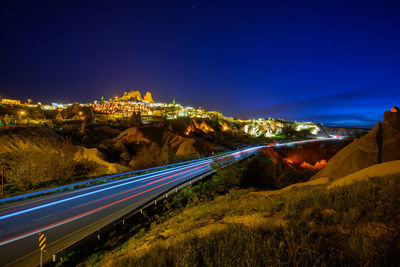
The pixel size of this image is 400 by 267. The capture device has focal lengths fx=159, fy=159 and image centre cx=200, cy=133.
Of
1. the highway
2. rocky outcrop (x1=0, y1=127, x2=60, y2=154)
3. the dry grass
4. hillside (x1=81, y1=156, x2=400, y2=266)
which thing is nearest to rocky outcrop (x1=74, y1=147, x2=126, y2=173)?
rocky outcrop (x1=0, y1=127, x2=60, y2=154)

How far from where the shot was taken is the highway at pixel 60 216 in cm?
526

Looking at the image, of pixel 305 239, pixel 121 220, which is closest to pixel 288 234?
pixel 305 239

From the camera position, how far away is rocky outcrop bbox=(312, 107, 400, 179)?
454 inches

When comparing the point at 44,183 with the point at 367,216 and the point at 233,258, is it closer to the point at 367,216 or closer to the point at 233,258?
the point at 233,258

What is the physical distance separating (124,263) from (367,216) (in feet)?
19.7

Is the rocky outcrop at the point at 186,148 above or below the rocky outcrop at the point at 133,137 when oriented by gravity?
below

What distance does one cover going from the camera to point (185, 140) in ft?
98.2

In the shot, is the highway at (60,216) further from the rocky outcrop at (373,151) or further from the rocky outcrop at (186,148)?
the rocky outcrop at (186,148)

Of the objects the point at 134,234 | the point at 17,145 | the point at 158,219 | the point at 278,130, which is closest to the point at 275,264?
the point at 134,234

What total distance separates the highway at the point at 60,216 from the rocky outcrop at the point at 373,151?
13.6 m

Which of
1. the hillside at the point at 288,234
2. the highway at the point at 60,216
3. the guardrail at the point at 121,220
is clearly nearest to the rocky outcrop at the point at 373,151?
the hillside at the point at 288,234

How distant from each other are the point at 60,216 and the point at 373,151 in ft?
65.1

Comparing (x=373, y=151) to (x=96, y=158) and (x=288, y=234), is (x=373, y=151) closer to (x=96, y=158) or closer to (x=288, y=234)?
(x=288, y=234)

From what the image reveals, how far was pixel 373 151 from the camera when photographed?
1179 cm
